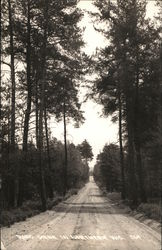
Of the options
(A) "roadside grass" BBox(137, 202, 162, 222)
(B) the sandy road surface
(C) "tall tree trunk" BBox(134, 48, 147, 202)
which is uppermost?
(C) "tall tree trunk" BBox(134, 48, 147, 202)

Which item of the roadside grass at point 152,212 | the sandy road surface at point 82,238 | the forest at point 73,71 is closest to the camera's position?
the sandy road surface at point 82,238

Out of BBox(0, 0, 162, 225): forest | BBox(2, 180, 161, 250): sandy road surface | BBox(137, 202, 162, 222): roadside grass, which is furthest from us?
BBox(0, 0, 162, 225): forest

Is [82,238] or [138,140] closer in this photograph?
[82,238]

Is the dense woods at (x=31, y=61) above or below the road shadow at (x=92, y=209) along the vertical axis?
above

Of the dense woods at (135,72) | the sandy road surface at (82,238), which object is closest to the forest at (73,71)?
the dense woods at (135,72)

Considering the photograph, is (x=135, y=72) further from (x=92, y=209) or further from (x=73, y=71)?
(x=92, y=209)

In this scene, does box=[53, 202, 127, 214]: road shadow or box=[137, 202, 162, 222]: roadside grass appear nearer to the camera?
box=[137, 202, 162, 222]: roadside grass

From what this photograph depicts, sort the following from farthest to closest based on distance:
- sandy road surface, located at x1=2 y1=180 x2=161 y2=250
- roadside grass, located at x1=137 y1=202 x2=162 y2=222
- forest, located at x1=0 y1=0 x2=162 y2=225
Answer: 1. forest, located at x1=0 y1=0 x2=162 y2=225
2. roadside grass, located at x1=137 y1=202 x2=162 y2=222
3. sandy road surface, located at x1=2 y1=180 x2=161 y2=250

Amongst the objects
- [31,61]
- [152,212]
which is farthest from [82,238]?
[31,61]

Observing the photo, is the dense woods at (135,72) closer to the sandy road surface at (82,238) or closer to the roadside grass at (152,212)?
the roadside grass at (152,212)

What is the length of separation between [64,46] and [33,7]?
3.17m

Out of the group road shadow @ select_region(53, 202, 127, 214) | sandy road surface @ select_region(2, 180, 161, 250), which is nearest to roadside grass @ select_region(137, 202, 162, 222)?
sandy road surface @ select_region(2, 180, 161, 250)

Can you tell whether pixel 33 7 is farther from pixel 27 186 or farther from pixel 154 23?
pixel 27 186

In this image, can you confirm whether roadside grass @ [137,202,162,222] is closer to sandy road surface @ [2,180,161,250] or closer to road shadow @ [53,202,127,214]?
sandy road surface @ [2,180,161,250]
